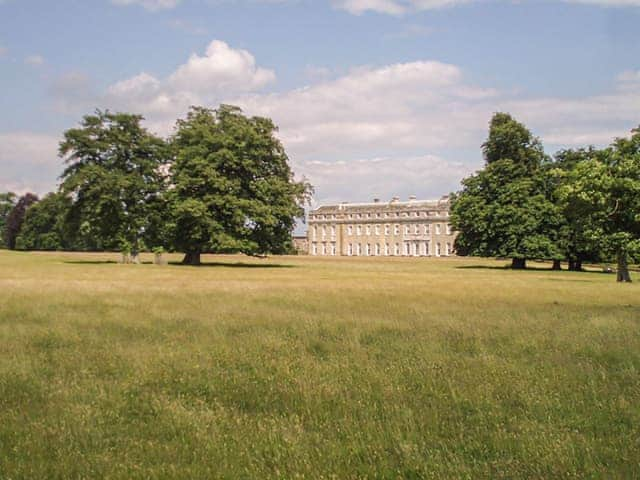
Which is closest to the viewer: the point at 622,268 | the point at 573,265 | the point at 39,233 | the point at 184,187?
the point at 622,268

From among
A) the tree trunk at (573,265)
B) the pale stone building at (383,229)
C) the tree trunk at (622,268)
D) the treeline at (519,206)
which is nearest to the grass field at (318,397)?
the tree trunk at (622,268)

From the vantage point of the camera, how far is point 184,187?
60125 millimetres

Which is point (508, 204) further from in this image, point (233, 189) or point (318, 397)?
point (318, 397)

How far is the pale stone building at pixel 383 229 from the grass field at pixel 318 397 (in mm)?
142033

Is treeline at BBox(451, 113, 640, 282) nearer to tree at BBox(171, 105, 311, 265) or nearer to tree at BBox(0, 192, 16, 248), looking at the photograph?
tree at BBox(171, 105, 311, 265)

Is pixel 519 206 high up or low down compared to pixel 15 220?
down

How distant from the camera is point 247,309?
68.5 feet

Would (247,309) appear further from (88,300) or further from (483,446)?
(483,446)

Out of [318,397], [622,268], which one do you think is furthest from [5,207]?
[318,397]

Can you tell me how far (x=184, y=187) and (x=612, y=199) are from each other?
118 feet

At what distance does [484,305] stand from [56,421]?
17.7 m

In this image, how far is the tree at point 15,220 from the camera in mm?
130525

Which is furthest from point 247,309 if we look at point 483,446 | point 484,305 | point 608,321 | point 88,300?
point 483,446

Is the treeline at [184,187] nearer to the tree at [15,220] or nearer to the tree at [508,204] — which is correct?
the tree at [508,204]
